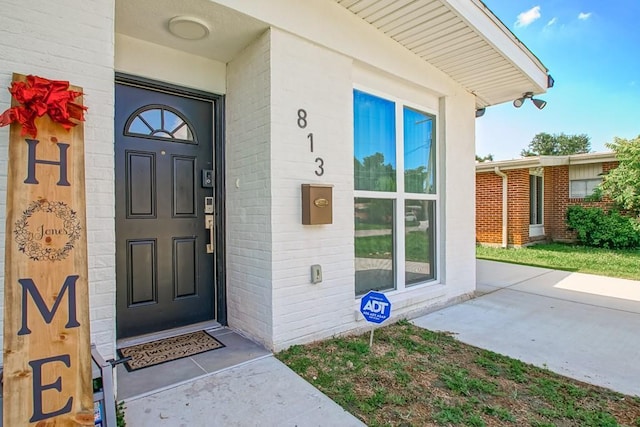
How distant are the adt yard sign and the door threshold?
1.45 m

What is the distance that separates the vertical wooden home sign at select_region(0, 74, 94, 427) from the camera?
145 cm

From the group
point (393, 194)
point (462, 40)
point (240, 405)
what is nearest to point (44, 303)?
point (240, 405)

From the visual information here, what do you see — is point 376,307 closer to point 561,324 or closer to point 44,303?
point 44,303

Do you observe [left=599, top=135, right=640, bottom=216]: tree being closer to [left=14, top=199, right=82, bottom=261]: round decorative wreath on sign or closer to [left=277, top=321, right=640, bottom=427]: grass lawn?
[left=277, top=321, right=640, bottom=427]: grass lawn

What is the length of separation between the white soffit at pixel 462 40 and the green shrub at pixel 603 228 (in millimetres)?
7387

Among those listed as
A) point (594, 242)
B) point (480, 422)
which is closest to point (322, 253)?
point (480, 422)

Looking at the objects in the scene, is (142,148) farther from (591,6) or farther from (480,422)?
(591,6)

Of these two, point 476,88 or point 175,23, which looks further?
point 476,88

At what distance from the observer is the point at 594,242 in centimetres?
1027

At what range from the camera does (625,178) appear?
9.59 metres

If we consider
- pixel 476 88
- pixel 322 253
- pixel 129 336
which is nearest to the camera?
pixel 129 336

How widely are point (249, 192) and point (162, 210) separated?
0.80m

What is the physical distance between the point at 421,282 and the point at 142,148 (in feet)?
11.3

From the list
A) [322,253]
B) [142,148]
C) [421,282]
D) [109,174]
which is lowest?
[421,282]
